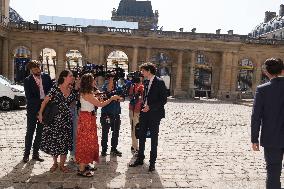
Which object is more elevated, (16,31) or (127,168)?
(16,31)

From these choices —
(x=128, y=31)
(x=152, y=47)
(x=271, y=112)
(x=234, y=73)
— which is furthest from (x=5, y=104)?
(x=234, y=73)

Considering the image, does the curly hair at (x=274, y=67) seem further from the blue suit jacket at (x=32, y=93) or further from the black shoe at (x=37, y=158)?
the black shoe at (x=37, y=158)

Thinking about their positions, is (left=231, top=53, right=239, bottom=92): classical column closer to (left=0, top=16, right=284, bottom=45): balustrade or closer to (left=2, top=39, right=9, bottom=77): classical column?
(left=0, top=16, right=284, bottom=45): balustrade

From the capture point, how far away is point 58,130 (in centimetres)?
663

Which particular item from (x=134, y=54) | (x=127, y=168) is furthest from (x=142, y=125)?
(x=134, y=54)

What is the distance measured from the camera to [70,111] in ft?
22.5

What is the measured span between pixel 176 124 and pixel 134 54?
2542 centimetres

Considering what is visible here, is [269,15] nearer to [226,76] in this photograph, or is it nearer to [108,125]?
[226,76]

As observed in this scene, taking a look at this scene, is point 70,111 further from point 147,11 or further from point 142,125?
point 147,11

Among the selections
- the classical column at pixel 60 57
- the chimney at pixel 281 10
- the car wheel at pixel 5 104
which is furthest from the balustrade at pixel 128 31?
the chimney at pixel 281 10

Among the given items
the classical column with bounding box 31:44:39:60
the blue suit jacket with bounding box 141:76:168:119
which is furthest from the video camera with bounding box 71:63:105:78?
the classical column with bounding box 31:44:39:60

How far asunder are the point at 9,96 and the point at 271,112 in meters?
14.7

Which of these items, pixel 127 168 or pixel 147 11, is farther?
pixel 147 11

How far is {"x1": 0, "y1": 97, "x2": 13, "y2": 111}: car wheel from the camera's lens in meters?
17.2
